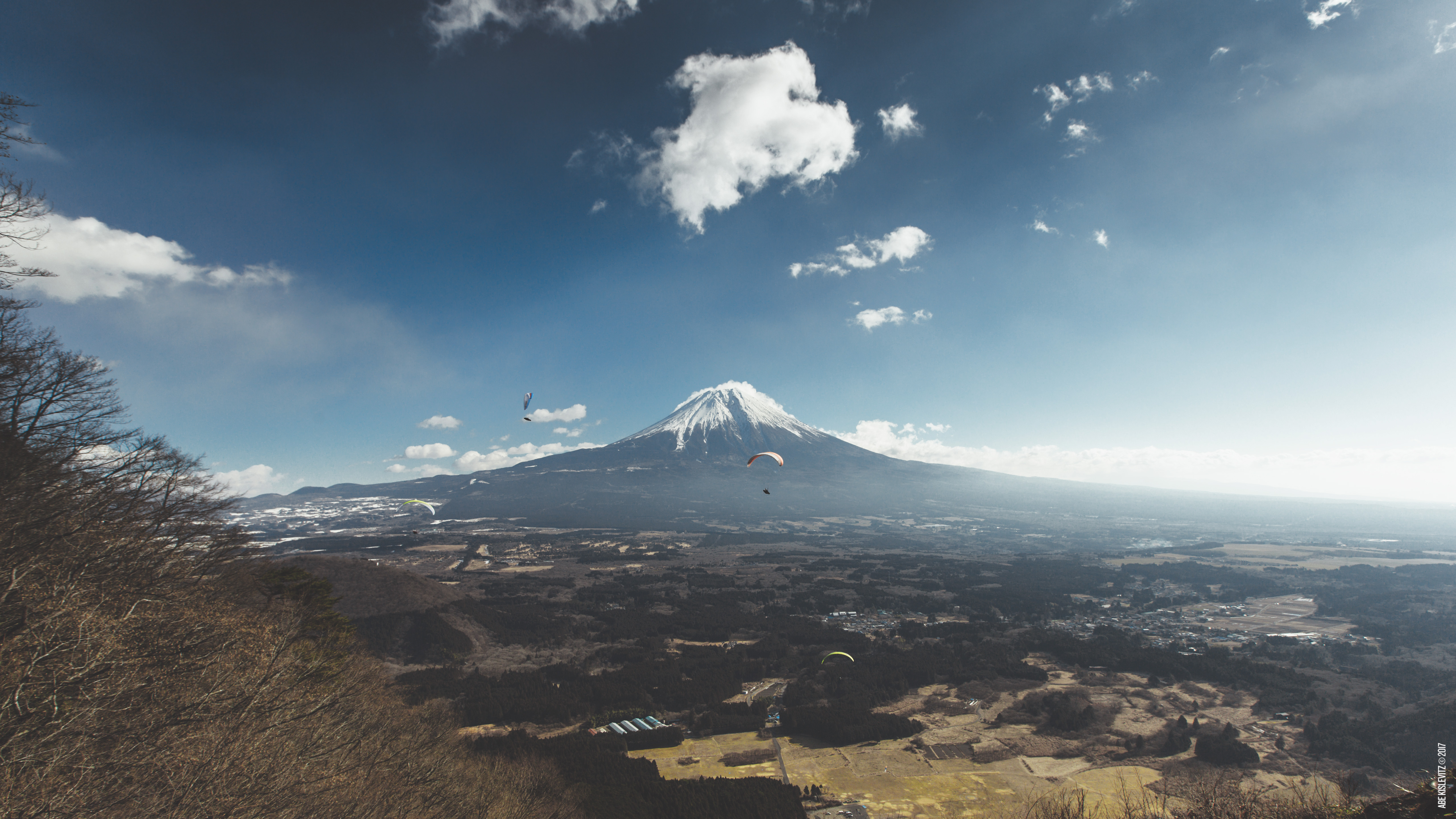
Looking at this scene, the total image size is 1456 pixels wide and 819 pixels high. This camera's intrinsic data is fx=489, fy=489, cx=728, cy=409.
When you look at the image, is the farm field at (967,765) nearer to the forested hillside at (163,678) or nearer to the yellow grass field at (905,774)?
the yellow grass field at (905,774)

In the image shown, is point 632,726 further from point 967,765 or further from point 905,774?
point 967,765

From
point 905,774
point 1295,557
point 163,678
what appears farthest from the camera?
point 1295,557

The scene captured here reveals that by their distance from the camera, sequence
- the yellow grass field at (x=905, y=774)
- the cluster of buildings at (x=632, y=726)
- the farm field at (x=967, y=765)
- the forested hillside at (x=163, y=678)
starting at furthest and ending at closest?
the cluster of buildings at (x=632, y=726) < the farm field at (x=967, y=765) < the yellow grass field at (x=905, y=774) < the forested hillside at (x=163, y=678)

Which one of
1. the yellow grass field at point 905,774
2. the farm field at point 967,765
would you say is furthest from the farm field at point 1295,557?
the yellow grass field at point 905,774

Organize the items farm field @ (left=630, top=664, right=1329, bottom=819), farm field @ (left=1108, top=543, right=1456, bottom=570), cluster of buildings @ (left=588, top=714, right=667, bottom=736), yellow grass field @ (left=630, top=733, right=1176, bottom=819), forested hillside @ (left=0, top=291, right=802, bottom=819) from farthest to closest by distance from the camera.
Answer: farm field @ (left=1108, top=543, right=1456, bottom=570) < cluster of buildings @ (left=588, top=714, right=667, bottom=736) < farm field @ (left=630, top=664, right=1329, bottom=819) < yellow grass field @ (left=630, top=733, right=1176, bottom=819) < forested hillside @ (left=0, top=291, right=802, bottom=819)

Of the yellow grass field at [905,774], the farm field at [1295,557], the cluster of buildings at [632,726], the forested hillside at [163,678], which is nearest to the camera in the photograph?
the forested hillside at [163,678]

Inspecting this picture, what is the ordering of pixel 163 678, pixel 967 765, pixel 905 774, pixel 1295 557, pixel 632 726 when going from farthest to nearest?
pixel 1295 557 < pixel 632 726 < pixel 967 765 < pixel 905 774 < pixel 163 678

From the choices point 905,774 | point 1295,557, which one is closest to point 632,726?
point 905,774

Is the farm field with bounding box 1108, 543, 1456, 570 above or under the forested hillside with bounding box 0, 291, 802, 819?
under

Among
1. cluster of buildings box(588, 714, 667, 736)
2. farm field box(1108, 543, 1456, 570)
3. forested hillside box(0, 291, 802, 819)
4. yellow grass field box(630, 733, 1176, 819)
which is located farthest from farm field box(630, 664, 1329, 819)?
farm field box(1108, 543, 1456, 570)

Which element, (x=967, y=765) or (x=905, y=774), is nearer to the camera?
(x=905, y=774)

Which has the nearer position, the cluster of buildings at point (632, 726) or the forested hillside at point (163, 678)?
the forested hillside at point (163, 678)

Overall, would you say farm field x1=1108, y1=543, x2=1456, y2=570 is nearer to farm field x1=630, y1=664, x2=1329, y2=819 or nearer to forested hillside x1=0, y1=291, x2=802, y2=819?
farm field x1=630, y1=664, x2=1329, y2=819
